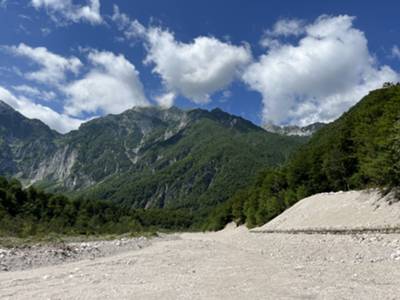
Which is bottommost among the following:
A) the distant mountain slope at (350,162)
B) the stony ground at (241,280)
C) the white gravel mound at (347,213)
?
the stony ground at (241,280)

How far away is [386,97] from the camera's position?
66.3 metres

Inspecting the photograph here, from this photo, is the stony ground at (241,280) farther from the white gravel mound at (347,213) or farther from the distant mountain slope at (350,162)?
the distant mountain slope at (350,162)

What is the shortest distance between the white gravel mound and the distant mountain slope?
315cm

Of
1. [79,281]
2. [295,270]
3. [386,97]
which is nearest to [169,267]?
[79,281]

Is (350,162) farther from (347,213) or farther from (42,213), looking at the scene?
(42,213)

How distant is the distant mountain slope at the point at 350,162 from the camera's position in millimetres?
44188

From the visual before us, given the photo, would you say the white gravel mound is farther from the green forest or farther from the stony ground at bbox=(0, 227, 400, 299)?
the stony ground at bbox=(0, 227, 400, 299)

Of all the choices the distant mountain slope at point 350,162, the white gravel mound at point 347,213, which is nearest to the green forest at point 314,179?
the distant mountain slope at point 350,162

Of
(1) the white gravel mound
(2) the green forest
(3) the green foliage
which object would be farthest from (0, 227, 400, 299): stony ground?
(3) the green foliage

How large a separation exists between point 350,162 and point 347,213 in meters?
33.0

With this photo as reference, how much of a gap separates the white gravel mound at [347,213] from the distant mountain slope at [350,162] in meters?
3.15

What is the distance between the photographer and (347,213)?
41.2m

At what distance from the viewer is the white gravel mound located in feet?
109

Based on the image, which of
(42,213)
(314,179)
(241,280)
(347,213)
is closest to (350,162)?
(314,179)
